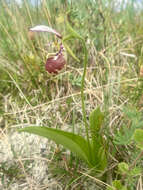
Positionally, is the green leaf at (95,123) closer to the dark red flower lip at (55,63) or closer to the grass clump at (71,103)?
the grass clump at (71,103)

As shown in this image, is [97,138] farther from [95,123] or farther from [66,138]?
[66,138]

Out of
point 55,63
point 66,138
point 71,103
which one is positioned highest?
point 55,63

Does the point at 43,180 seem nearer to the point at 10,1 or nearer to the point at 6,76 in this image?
the point at 6,76

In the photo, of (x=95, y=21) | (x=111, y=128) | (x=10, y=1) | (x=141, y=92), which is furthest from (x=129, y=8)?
(x=111, y=128)

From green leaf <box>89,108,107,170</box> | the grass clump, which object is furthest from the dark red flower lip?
green leaf <box>89,108,107,170</box>

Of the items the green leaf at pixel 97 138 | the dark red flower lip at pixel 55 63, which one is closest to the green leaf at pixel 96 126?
the green leaf at pixel 97 138

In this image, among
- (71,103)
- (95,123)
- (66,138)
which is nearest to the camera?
(66,138)

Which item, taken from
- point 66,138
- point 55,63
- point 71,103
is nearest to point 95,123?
point 66,138

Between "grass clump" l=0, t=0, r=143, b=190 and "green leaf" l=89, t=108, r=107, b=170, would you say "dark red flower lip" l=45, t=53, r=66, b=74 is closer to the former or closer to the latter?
"grass clump" l=0, t=0, r=143, b=190

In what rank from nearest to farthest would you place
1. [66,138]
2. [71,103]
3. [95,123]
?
1. [66,138]
2. [95,123]
3. [71,103]
